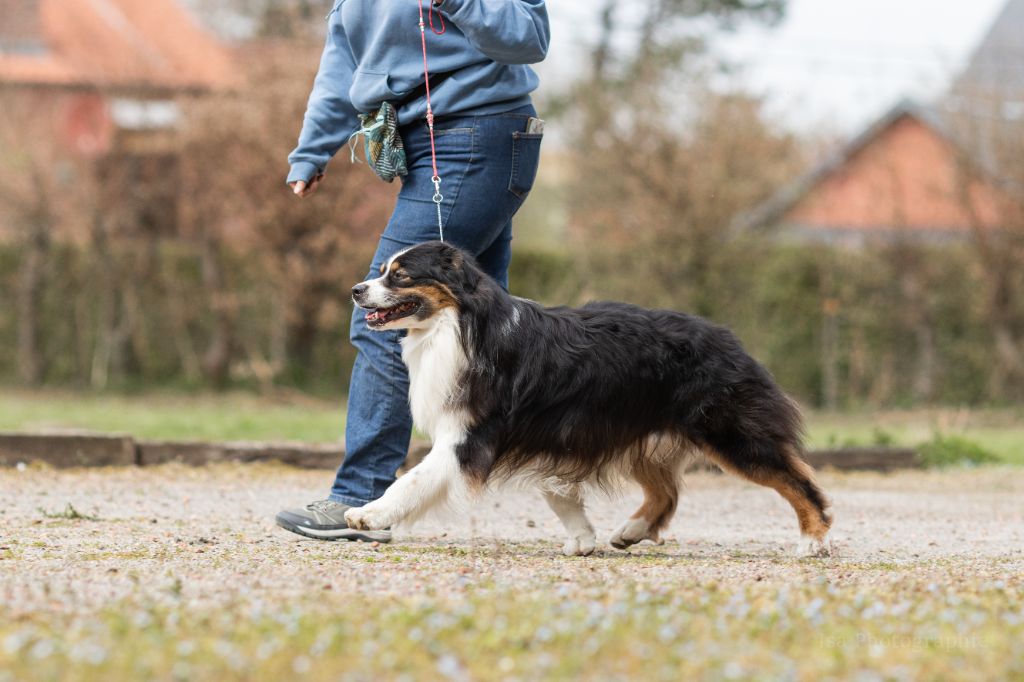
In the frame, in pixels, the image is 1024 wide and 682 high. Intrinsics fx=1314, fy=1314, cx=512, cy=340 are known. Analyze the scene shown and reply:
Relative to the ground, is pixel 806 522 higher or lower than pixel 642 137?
lower

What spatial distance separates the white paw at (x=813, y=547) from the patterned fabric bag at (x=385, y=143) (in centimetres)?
227

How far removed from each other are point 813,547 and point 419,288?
197cm

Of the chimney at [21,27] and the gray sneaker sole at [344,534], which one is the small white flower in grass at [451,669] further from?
the chimney at [21,27]

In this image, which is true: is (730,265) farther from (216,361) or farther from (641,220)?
(216,361)

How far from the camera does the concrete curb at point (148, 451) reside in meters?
8.35

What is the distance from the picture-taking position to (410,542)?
5555mm

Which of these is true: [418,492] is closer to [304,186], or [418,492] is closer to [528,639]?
[304,186]

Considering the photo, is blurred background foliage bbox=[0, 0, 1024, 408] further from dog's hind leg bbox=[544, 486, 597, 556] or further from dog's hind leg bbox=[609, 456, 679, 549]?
dog's hind leg bbox=[544, 486, 597, 556]

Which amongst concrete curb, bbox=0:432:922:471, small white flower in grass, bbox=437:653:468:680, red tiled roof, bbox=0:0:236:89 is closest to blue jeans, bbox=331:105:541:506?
small white flower in grass, bbox=437:653:468:680

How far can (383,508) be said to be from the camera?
496cm

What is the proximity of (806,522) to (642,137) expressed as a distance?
11010 mm

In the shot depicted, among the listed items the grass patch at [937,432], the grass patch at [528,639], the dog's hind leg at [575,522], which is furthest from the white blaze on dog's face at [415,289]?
the grass patch at [937,432]

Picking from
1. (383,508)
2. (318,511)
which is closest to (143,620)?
(383,508)

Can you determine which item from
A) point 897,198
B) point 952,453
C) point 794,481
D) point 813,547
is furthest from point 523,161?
point 897,198
